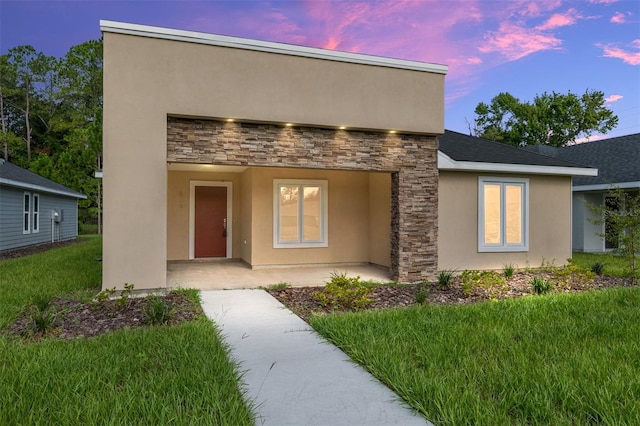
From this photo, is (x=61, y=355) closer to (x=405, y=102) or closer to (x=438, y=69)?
(x=405, y=102)

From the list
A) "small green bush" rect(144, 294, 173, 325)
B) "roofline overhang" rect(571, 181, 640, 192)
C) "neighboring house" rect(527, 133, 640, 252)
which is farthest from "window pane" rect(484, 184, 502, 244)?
"small green bush" rect(144, 294, 173, 325)

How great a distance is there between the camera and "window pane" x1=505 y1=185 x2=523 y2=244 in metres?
10.3

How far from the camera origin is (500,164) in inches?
388

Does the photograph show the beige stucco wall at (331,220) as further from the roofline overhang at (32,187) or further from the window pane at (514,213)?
the roofline overhang at (32,187)

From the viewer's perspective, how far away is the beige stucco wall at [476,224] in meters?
9.65

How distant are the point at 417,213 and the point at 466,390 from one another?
18.9 feet

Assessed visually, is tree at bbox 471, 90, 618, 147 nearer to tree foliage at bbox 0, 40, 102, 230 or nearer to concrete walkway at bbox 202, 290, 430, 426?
tree foliage at bbox 0, 40, 102, 230

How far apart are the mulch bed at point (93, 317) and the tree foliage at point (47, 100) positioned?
25.3m

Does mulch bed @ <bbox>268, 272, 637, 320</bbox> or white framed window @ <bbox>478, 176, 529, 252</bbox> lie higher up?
white framed window @ <bbox>478, 176, 529, 252</bbox>

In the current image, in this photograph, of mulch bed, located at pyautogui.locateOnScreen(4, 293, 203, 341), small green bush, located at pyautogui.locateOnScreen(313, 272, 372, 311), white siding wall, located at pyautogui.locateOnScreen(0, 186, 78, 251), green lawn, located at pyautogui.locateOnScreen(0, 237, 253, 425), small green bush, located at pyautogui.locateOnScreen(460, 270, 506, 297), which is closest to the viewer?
green lawn, located at pyautogui.locateOnScreen(0, 237, 253, 425)

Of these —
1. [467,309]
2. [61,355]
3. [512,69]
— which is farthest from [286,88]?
[512,69]

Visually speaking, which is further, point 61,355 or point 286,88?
point 286,88

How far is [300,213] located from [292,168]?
1.82 m

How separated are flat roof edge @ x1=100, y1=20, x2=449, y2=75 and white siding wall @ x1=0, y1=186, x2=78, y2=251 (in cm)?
1096
